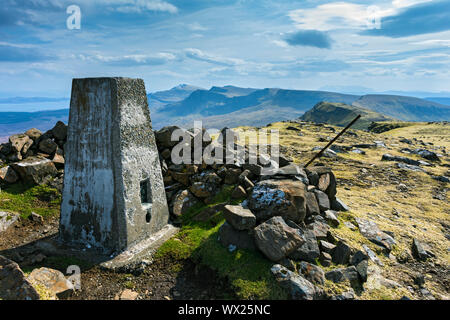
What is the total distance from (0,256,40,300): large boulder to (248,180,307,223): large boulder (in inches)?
258

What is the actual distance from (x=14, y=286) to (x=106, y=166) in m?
3.99

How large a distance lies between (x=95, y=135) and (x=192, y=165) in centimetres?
463

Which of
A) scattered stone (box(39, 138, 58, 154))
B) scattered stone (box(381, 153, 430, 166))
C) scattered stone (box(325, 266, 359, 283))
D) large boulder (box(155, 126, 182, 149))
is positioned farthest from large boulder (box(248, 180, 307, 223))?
scattered stone (box(381, 153, 430, 166))

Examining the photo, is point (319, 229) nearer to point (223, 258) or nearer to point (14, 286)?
point (223, 258)

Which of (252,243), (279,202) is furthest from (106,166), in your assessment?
(279,202)

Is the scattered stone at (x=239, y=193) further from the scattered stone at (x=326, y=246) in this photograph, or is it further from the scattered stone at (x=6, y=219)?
the scattered stone at (x=6, y=219)

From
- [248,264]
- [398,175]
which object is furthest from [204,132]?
[398,175]

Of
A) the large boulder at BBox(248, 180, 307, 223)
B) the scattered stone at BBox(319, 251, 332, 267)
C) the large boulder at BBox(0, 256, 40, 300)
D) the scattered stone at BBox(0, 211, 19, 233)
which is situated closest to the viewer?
the large boulder at BBox(0, 256, 40, 300)

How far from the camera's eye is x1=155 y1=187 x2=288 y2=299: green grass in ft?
23.8

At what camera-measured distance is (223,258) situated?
27.5 feet

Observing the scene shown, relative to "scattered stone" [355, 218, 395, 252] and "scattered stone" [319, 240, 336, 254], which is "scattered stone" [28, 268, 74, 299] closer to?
"scattered stone" [319, 240, 336, 254]

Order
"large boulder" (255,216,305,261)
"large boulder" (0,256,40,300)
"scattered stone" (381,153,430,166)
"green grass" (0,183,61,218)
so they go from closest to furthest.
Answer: "large boulder" (0,256,40,300), "large boulder" (255,216,305,261), "green grass" (0,183,61,218), "scattered stone" (381,153,430,166)

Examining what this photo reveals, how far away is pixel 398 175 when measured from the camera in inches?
832
